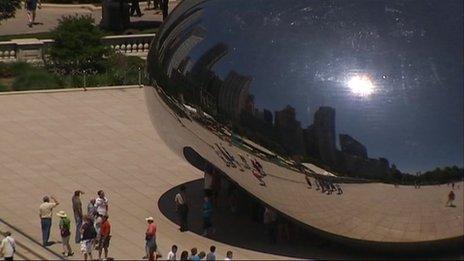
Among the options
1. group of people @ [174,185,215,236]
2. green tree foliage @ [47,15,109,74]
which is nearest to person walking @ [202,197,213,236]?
group of people @ [174,185,215,236]

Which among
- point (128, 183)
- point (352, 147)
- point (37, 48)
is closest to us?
point (352, 147)

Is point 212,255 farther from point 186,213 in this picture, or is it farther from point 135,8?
point 135,8

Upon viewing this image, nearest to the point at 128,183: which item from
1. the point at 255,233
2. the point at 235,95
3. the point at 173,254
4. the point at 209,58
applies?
the point at 255,233

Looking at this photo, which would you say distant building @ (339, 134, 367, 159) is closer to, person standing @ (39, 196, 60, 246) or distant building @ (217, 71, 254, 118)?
distant building @ (217, 71, 254, 118)

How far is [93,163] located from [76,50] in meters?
11.8

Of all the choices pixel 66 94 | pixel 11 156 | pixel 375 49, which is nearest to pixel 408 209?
pixel 375 49

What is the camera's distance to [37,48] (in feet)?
171

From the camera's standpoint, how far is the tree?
5405cm

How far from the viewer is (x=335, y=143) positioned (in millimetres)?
29359

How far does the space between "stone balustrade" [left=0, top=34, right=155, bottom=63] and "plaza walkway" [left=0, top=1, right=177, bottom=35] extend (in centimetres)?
559

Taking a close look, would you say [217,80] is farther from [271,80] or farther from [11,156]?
[11,156]

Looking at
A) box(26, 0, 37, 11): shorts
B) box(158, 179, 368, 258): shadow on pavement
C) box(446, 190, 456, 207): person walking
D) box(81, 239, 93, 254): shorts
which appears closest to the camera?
box(446, 190, 456, 207): person walking

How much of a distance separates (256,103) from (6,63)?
21.6 m

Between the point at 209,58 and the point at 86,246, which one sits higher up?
the point at 209,58
